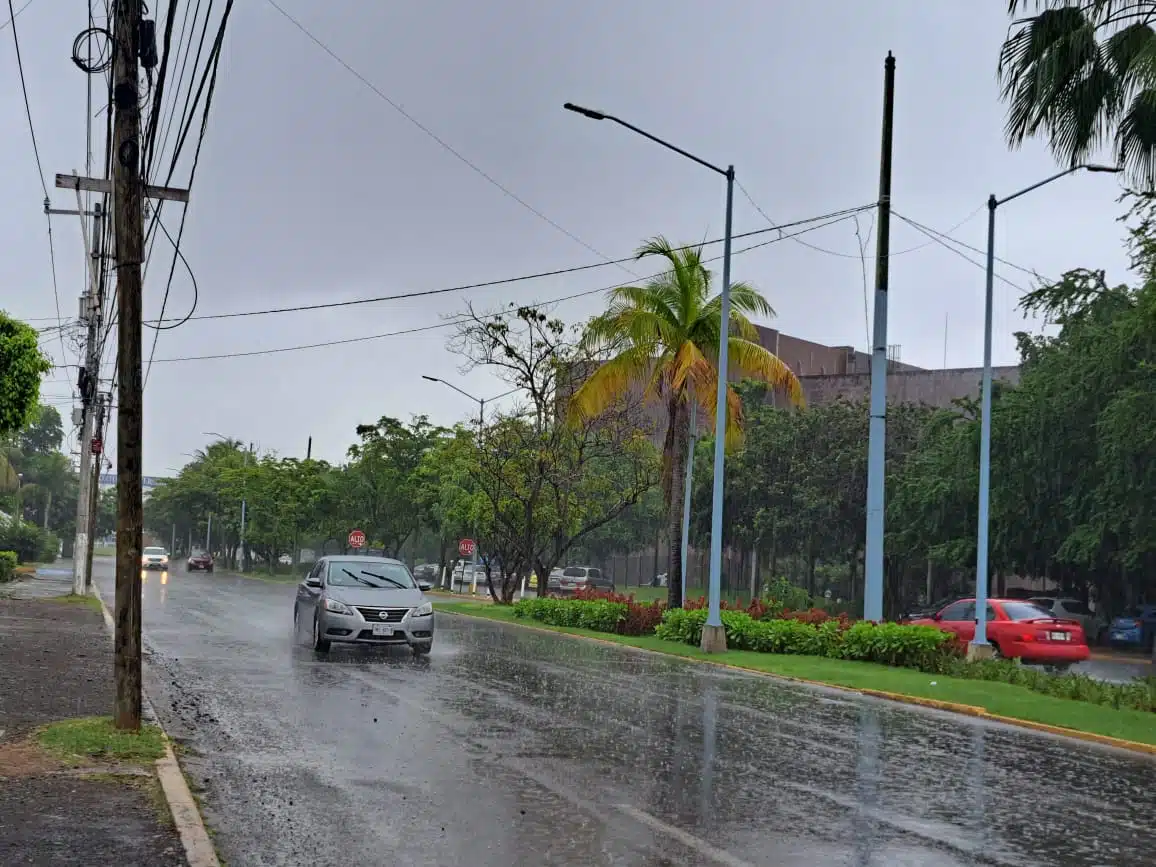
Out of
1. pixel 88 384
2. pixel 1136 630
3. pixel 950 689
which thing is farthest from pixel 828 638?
pixel 88 384

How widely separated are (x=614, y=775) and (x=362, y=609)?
10388 mm

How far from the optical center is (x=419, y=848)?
708 centimetres

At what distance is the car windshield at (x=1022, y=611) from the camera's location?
938 inches

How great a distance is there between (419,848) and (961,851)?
333cm

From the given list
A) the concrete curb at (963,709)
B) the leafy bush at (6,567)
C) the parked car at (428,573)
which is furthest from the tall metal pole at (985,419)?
the parked car at (428,573)

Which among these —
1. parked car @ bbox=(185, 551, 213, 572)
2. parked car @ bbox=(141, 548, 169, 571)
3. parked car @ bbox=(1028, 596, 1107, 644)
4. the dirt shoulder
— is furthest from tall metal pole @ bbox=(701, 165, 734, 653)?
parked car @ bbox=(185, 551, 213, 572)

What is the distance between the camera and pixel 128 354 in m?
10.2

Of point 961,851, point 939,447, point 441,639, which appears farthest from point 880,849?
point 939,447

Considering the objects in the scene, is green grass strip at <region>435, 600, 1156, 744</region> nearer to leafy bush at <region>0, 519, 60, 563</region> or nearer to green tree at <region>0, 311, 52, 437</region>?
green tree at <region>0, 311, 52, 437</region>

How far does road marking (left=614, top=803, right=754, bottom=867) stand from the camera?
6.97 meters

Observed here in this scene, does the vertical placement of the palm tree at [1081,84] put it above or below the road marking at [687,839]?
above

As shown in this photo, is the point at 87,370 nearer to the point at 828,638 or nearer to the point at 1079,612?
the point at 828,638

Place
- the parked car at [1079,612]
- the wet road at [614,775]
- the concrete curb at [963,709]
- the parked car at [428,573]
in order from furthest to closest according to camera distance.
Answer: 1. the parked car at [428,573]
2. the parked car at [1079,612]
3. the concrete curb at [963,709]
4. the wet road at [614,775]

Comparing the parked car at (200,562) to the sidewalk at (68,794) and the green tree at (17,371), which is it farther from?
the sidewalk at (68,794)
